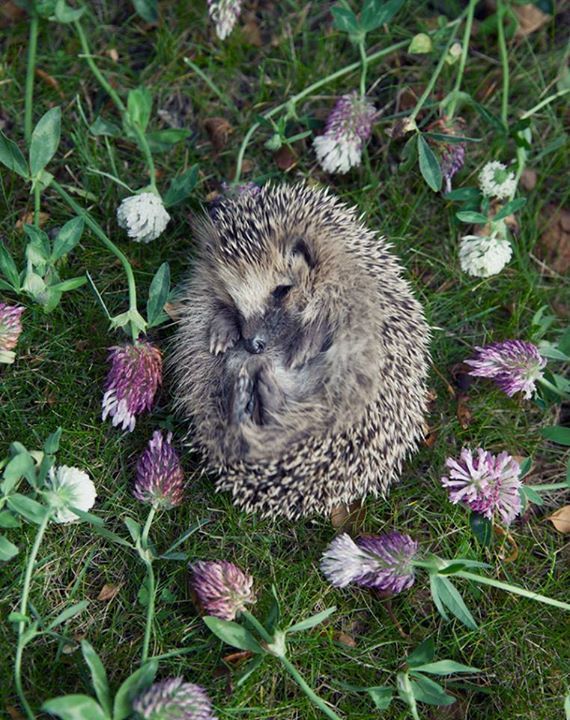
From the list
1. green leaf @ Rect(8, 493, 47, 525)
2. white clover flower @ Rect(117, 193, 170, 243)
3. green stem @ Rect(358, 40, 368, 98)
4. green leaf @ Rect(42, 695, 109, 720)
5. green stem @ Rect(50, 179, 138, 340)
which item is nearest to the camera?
green leaf @ Rect(42, 695, 109, 720)

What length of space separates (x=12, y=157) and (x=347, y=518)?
183 centimetres

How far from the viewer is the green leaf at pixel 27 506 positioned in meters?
2.64

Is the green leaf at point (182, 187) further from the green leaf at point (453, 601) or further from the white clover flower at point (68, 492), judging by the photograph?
the green leaf at point (453, 601)

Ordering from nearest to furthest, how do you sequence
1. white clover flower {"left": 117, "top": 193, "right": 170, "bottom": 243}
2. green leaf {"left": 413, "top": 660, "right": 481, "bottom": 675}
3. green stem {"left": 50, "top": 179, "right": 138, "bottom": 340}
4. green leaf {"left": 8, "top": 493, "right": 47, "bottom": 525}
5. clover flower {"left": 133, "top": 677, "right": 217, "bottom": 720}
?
clover flower {"left": 133, "top": 677, "right": 217, "bottom": 720} → green leaf {"left": 8, "top": 493, "right": 47, "bottom": 525} → green leaf {"left": 413, "top": 660, "right": 481, "bottom": 675} → green stem {"left": 50, "top": 179, "right": 138, "bottom": 340} → white clover flower {"left": 117, "top": 193, "right": 170, "bottom": 243}

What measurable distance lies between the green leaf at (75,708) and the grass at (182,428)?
426 mm

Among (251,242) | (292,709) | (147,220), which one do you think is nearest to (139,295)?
(147,220)

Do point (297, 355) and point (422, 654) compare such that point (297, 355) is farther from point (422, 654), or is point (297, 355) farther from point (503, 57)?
point (503, 57)

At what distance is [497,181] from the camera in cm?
316

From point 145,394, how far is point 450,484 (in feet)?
3.73

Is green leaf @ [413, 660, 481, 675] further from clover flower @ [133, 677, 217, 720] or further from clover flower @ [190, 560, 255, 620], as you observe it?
clover flower @ [133, 677, 217, 720]

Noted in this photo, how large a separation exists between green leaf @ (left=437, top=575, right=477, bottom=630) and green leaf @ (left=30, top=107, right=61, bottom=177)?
2.05 m

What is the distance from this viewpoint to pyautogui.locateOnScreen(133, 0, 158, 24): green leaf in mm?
3385

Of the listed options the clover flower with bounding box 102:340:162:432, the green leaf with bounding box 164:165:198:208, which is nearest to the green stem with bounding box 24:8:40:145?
the green leaf with bounding box 164:165:198:208

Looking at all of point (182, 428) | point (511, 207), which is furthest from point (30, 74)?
point (511, 207)
